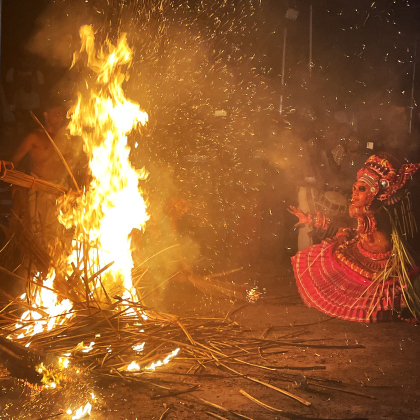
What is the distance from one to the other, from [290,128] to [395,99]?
1.88 metres

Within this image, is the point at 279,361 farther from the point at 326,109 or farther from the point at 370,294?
the point at 326,109

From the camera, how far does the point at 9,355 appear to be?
3.43 metres

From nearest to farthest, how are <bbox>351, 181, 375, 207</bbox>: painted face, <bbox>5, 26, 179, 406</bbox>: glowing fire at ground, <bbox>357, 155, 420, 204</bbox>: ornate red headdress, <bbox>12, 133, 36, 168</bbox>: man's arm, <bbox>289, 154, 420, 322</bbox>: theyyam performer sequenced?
<bbox>5, 26, 179, 406</bbox>: glowing fire at ground, <bbox>289, 154, 420, 322</bbox>: theyyam performer, <bbox>357, 155, 420, 204</bbox>: ornate red headdress, <bbox>351, 181, 375, 207</bbox>: painted face, <bbox>12, 133, 36, 168</bbox>: man's arm

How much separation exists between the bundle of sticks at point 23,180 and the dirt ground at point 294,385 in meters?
1.66

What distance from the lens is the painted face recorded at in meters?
5.46

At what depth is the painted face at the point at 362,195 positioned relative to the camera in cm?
546

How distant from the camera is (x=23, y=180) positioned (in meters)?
4.17

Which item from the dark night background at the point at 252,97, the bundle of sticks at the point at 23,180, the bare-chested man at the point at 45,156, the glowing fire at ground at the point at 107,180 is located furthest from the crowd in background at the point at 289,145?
the bundle of sticks at the point at 23,180

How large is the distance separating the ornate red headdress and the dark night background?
6.81ft

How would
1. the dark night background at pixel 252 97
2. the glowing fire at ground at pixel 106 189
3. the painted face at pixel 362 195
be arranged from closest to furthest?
1. the glowing fire at ground at pixel 106 189
2. the painted face at pixel 362 195
3. the dark night background at pixel 252 97

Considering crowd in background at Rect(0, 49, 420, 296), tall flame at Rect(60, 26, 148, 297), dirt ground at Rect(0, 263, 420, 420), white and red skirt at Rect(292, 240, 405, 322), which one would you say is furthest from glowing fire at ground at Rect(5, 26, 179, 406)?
crowd in background at Rect(0, 49, 420, 296)

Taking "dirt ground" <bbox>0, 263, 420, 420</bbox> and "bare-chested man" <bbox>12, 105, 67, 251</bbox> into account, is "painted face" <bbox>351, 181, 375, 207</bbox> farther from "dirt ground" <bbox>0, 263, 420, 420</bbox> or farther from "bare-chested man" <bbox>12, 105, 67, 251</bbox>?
"bare-chested man" <bbox>12, 105, 67, 251</bbox>

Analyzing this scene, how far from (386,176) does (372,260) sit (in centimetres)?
98

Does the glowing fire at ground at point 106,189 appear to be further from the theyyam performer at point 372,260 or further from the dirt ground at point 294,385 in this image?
the theyyam performer at point 372,260
